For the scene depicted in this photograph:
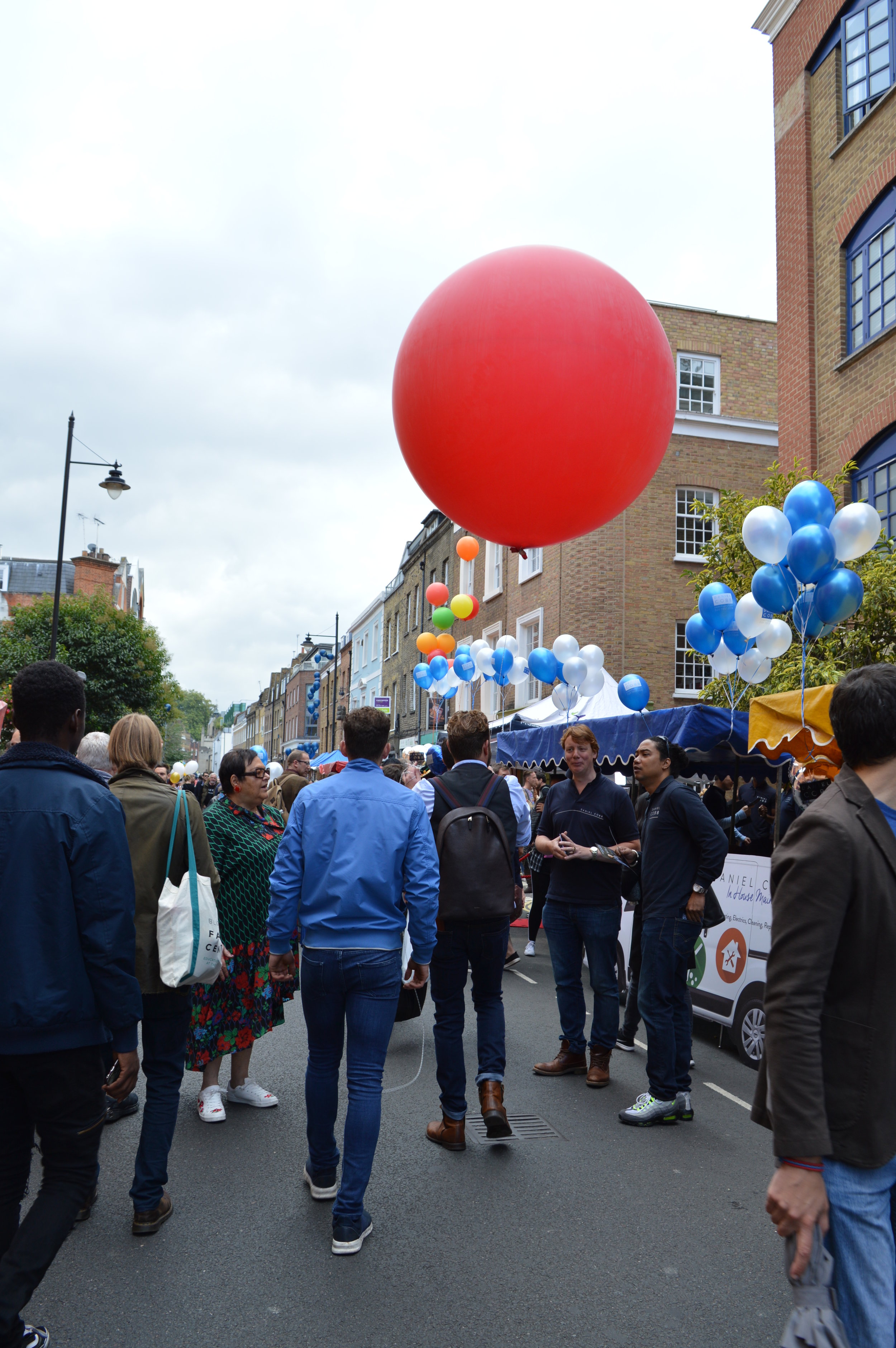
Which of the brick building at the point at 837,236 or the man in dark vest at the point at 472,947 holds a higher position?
the brick building at the point at 837,236

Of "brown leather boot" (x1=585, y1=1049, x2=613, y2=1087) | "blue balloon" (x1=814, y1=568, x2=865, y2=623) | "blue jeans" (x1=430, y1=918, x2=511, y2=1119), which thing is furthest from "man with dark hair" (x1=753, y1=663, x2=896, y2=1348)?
"blue balloon" (x1=814, y1=568, x2=865, y2=623)

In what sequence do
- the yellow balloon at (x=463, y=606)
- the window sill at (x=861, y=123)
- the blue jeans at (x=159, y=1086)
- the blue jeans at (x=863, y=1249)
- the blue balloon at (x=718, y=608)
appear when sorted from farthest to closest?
1. the yellow balloon at (x=463, y=606)
2. the window sill at (x=861, y=123)
3. the blue balloon at (x=718, y=608)
4. the blue jeans at (x=159, y=1086)
5. the blue jeans at (x=863, y=1249)

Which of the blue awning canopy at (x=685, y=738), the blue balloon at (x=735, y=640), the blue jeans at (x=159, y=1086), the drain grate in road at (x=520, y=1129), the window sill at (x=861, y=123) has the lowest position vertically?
the drain grate in road at (x=520, y=1129)

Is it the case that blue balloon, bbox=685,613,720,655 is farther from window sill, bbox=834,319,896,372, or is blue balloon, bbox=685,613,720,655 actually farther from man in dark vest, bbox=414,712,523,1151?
window sill, bbox=834,319,896,372

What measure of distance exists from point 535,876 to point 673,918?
14.2 feet

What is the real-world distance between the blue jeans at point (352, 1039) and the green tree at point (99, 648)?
1140 inches

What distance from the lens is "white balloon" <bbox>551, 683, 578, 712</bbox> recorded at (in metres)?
13.1

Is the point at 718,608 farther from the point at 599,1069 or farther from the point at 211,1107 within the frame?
the point at 211,1107

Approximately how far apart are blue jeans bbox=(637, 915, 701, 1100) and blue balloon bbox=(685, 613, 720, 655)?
4.60 meters

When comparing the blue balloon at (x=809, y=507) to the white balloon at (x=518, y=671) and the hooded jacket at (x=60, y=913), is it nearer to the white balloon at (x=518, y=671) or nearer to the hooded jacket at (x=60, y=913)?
the hooded jacket at (x=60, y=913)

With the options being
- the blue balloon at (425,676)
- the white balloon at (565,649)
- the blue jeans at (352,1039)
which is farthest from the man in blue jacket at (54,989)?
the blue balloon at (425,676)

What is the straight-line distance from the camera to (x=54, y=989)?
2.69 meters

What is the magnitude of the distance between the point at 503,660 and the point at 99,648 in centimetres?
2153

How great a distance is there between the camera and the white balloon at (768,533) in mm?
7324
